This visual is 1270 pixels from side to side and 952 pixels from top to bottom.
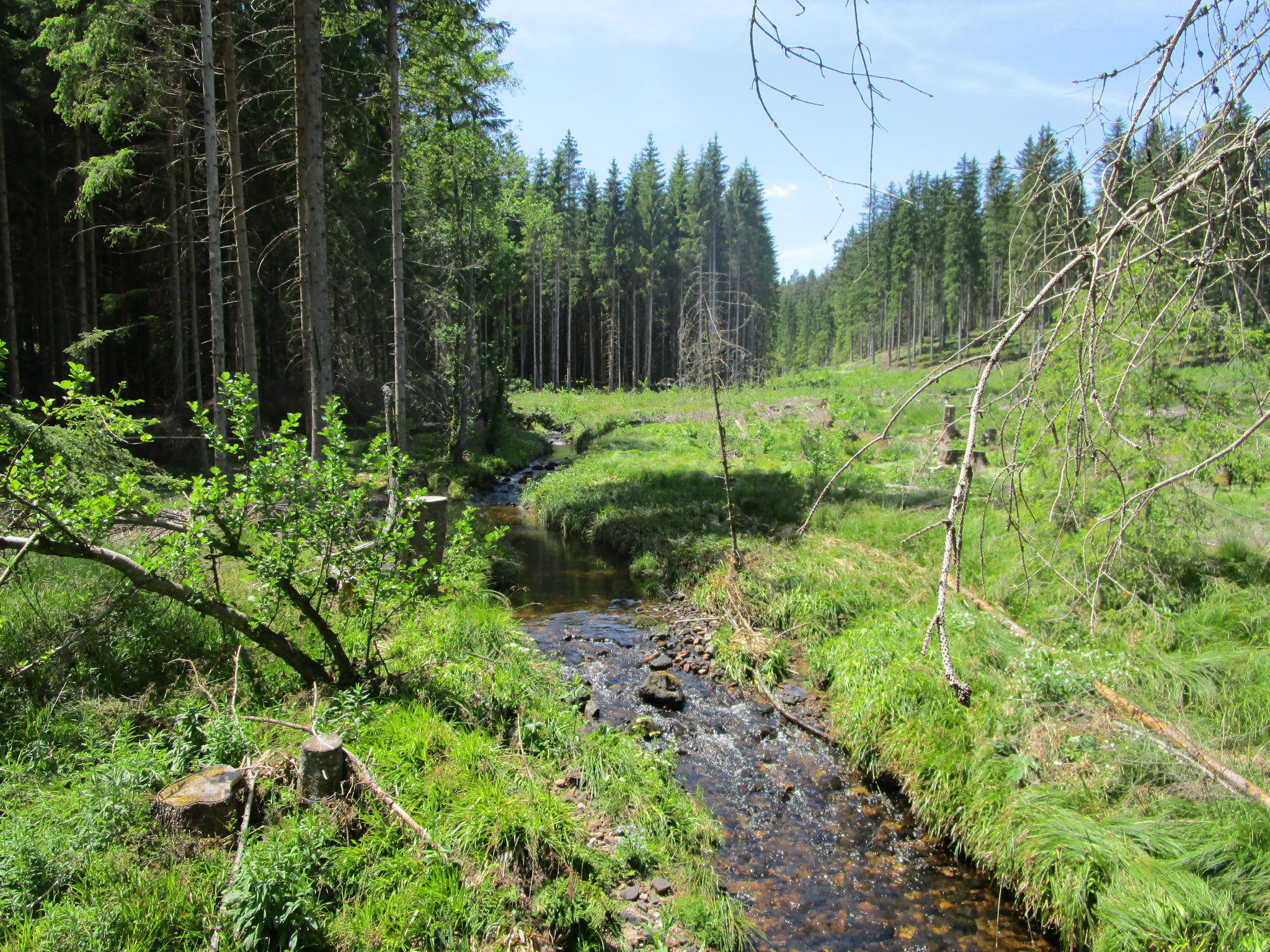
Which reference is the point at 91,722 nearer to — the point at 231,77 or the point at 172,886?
the point at 172,886

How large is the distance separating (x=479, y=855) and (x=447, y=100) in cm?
1535

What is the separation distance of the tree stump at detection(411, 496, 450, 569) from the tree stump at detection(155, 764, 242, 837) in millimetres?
3548

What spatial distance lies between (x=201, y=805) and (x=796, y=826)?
4330 mm

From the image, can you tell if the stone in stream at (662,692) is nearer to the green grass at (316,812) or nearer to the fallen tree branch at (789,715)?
the fallen tree branch at (789,715)

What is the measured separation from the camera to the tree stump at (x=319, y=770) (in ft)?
13.3

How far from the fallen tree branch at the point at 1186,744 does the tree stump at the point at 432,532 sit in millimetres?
6610

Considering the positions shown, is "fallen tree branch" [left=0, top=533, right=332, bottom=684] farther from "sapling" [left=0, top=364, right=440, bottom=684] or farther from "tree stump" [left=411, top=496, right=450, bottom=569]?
"tree stump" [left=411, top=496, right=450, bottom=569]

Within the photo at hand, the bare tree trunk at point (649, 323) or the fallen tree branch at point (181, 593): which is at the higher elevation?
the bare tree trunk at point (649, 323)

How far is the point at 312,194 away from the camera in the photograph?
9.24m

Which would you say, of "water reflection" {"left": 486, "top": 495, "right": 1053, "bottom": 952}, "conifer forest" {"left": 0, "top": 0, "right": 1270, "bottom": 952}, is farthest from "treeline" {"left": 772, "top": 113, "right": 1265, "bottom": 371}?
"water reflection" {"left": 486, "top": 495, "right": 1053, "bottom": 952}

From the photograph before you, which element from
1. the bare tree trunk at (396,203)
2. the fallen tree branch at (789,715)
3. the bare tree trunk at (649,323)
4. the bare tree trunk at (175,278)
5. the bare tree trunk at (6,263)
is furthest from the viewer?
the bare tree trunk at (649,323)

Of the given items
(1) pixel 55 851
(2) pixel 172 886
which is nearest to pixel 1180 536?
(2) pixel 172 886

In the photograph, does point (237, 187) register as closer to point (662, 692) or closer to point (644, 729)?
point (662, 692)

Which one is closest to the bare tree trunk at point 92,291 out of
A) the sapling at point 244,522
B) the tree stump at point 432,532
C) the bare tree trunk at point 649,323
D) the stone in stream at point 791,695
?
the tree stump at point 432,532
